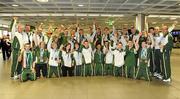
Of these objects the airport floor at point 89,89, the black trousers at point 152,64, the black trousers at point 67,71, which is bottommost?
the airport floor at point 89,89

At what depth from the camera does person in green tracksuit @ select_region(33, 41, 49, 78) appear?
8445 millimetres

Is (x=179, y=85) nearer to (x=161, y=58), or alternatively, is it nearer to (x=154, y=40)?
(x=161, y=58)

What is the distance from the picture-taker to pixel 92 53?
29.4ft

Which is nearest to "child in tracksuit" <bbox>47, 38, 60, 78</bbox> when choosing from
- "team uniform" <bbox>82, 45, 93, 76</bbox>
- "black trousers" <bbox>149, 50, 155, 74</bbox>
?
"team uniform" <bbox>82, 45, 93, 76</bbox>

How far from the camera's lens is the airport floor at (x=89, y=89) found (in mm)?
5926

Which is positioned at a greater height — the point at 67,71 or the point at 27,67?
the point at 27,67

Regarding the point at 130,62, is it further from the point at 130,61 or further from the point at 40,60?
the point at 40,60

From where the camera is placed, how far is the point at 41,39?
895 cm

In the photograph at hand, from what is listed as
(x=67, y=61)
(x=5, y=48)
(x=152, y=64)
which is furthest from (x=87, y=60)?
(x=5, y=48)

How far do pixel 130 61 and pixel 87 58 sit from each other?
4.41 ft

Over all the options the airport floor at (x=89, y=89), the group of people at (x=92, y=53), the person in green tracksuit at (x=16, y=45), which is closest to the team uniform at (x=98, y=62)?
the group of people at (x=92, y=53)

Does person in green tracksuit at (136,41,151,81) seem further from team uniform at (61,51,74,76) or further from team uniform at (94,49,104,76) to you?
team uniform at (61,51,74,76)

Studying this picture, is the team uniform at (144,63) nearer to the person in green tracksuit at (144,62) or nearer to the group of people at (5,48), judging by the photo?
the person in green tracksuit at (144,62)

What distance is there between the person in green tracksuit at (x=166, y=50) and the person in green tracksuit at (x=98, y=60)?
6.48 feet
